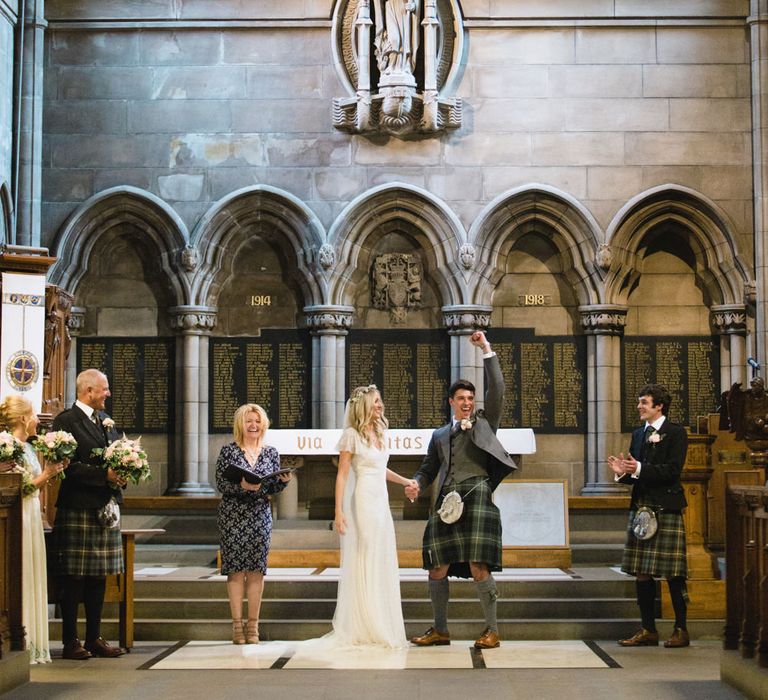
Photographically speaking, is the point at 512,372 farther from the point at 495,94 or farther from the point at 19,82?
the point at 19,82

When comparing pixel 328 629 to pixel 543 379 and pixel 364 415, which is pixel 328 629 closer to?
pixel 364 415

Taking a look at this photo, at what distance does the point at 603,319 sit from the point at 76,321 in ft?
17.5

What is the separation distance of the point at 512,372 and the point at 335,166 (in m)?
2.76

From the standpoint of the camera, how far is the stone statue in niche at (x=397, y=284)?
12.5 meters

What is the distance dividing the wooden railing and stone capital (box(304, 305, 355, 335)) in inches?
251

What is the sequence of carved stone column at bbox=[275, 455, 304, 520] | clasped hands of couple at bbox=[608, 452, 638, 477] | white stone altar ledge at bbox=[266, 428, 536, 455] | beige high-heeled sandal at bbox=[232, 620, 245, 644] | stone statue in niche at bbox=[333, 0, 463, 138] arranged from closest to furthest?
clasped hands of couple at bbox=[608, 452, 638, 477] → beige high-heeled sandal at bbox=[232, 620, 245, 644] → white stone altar ledge at bbox=[266, 428, 536, 455] → carved stone column at bbox=[275, 455, 304, 520] → stone statue in niche at bbox=[333, 0, 463, 138]

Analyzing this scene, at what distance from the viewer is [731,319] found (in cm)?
1217

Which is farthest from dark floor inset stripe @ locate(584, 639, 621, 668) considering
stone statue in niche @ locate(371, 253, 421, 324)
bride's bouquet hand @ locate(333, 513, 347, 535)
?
stone statue in niche @ locate(371, 253, 421, 324)

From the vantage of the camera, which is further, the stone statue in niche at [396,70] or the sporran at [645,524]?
the stone statue in niche at [396,70]

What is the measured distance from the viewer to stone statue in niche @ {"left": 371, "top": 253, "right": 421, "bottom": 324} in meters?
12.5

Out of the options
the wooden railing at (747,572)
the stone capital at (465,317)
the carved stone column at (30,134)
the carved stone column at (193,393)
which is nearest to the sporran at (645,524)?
the wooden railing at (747,572)

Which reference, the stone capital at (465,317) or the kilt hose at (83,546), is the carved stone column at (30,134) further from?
the kilt hose at (83,546)

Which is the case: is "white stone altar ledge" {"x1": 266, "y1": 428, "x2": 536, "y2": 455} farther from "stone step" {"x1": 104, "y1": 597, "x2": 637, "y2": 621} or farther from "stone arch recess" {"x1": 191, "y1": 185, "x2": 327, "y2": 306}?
"stone step" {"x1": 104, "y1": 597, "x2": 637, "y2": 621}

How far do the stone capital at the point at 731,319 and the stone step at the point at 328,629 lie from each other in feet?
16.1
